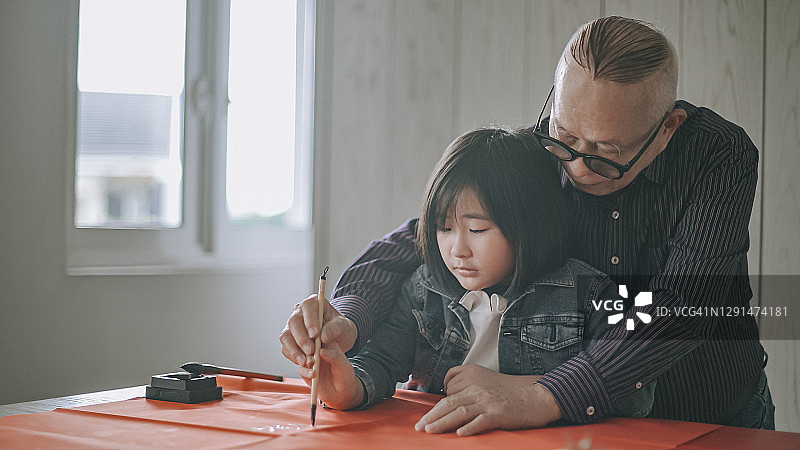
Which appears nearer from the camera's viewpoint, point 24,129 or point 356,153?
point 24,129

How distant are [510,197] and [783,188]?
3.96 feet

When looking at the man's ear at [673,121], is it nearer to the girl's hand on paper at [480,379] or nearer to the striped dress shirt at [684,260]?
the striped dress shirt at [684,260]

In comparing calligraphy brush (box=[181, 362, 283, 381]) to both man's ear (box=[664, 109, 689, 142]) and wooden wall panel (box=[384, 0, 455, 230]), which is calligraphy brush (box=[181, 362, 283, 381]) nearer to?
man's ear (box=[664, 109, 689, 142])

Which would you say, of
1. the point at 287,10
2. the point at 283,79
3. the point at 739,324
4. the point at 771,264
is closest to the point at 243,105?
the point at 283,79

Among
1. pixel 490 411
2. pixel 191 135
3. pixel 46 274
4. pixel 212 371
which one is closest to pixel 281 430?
pixel 490 411

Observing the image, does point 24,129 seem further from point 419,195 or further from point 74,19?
point 419,195

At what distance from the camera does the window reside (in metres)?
2.47

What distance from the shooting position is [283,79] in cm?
310

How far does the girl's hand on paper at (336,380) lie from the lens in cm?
108

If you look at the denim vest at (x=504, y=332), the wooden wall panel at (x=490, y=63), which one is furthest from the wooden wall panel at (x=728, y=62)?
the denim vest at (x=504, y=332)

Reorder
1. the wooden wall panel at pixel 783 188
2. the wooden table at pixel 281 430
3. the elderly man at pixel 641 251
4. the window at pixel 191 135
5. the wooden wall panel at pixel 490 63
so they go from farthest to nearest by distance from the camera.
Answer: the window at pixel 191 135 → the wooden wall panel at pixel 490 63 → the wooden wall panel at pixel 783 188 → the elderly man at pixel 641 251 → the wooden table at pixel 281 430

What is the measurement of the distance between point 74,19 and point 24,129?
0.38 m

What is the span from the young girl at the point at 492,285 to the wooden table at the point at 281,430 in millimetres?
81

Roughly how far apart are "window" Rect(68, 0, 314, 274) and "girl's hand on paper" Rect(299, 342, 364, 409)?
1.53 meters
